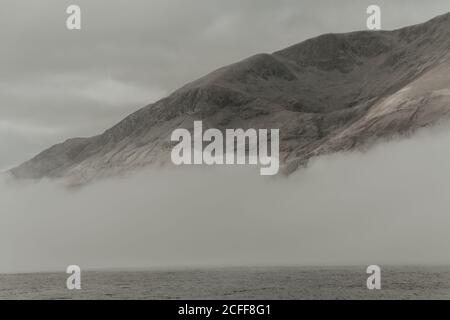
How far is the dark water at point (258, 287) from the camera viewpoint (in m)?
139

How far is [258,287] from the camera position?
Result: 161 m

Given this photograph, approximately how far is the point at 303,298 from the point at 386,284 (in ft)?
107

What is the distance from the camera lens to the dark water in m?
139

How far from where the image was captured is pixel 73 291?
536 ft
